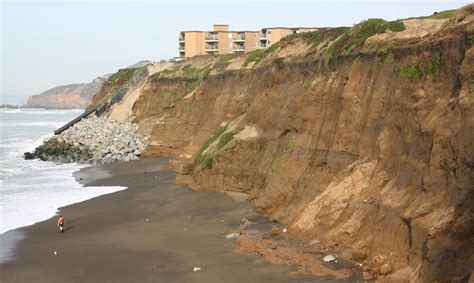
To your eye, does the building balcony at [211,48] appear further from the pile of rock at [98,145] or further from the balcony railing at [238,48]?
the pile of rock at [98,145]

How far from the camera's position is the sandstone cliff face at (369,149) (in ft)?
46.5

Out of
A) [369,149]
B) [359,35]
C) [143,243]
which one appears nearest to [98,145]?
[143,243]

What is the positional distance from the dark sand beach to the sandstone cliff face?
6.33 feet

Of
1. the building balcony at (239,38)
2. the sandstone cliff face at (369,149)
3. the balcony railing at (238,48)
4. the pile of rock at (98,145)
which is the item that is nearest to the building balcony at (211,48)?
the balcony railing at (238,48)

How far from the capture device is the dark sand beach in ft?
55.8

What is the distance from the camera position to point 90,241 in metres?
21.5

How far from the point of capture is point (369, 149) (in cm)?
1911

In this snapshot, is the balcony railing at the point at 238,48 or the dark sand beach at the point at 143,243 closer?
the dark sand beach at the point at 143,243

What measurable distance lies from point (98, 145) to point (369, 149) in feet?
116

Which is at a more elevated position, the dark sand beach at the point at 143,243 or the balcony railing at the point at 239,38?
the balcony railing at the point at 239,38

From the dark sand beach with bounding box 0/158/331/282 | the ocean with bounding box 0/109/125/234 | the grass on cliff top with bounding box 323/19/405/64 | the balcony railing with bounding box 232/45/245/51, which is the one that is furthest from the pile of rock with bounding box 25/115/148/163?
the balcony railing with bounding box 232/45/245/51

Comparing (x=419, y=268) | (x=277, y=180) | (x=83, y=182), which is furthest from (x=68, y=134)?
(x=419, y=268)

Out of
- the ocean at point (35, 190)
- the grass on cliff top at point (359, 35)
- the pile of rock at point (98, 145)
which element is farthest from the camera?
the pile of rock at point (98, 145)

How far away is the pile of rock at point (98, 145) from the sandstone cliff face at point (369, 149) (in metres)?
17.6
